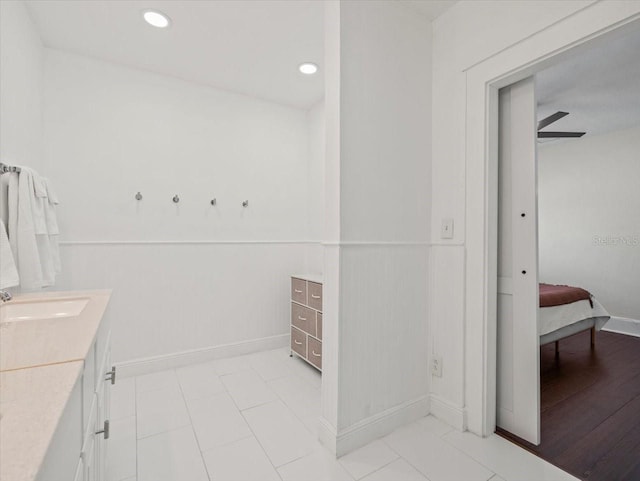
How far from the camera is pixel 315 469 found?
1.57m

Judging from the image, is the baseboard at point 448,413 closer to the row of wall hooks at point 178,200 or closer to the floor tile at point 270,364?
the floor tile at point 270,364

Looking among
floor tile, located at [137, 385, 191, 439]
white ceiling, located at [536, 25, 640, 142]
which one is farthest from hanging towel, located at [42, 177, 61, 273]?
white ceiling, located at [536, 25, 640, 142]

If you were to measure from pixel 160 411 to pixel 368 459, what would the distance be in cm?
138

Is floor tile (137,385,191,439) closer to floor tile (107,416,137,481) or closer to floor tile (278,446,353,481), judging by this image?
floor tile (107,416,137,481)

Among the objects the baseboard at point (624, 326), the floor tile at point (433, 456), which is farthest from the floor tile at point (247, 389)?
the baseboard at point (624, 326)

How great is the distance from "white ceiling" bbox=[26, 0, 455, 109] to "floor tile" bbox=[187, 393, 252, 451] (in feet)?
8.52

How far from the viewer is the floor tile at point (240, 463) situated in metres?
1.52

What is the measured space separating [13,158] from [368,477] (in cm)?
260

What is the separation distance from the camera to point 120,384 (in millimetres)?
2471

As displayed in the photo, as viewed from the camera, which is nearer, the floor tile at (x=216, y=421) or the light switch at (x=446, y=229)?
the floor tile at (x=216, y=421)

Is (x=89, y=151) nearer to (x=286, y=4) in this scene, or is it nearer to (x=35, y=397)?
(x=286, y=4)

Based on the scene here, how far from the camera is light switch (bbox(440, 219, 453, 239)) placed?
6.45 ft

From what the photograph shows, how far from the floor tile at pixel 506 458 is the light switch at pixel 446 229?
116cm

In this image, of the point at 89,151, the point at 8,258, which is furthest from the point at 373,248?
the point at 89,151
